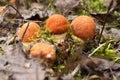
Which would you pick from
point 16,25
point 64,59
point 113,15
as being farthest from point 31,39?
point 113,15

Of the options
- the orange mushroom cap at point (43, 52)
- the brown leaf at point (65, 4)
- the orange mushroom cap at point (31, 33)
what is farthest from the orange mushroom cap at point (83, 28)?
the brown leaf at point (65, 4)

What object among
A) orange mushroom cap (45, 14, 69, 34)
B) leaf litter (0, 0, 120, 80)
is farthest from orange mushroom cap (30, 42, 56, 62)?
orange mushroom cap (45, 14, 69, 34)

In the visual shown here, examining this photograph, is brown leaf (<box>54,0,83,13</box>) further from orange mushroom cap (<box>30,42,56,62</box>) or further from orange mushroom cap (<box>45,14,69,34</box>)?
orange mushroom cap (<box>30,42,56,62</box>)

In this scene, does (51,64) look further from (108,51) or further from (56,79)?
(108,51)

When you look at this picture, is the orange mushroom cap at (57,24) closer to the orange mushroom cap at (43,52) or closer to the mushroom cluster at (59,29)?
the mushroom cluster at (59,29)

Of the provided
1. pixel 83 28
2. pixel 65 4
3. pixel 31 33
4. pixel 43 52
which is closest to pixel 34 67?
pixel 43 52

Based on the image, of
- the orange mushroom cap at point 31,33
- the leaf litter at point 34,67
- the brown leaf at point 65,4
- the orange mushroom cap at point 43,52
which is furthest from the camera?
the brown leaf at point 65,4
